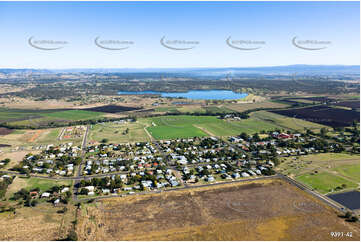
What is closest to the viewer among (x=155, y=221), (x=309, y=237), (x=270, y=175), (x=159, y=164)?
(x=309, y=237)

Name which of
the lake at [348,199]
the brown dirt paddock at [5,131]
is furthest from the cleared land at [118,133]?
the lake at [348,199]

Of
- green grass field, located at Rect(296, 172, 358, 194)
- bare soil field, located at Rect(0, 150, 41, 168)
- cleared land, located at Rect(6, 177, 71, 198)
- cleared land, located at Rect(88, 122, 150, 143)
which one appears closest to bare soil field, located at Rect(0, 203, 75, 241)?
cleared land, located at Rect(6, 177, 71, 198)

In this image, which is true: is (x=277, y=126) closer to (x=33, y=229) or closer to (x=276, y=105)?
(x=276, y=105)

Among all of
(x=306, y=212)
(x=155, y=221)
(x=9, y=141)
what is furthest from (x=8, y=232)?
(x=9, y=141)

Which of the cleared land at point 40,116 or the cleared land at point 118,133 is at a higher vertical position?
the cleared land at point 40,116

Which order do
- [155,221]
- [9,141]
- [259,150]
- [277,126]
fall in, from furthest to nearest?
[277,126] → [9,141] → [259,150] → [155,221]

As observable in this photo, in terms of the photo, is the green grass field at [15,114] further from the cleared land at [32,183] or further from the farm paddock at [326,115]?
the farm paddock at [326,115]
